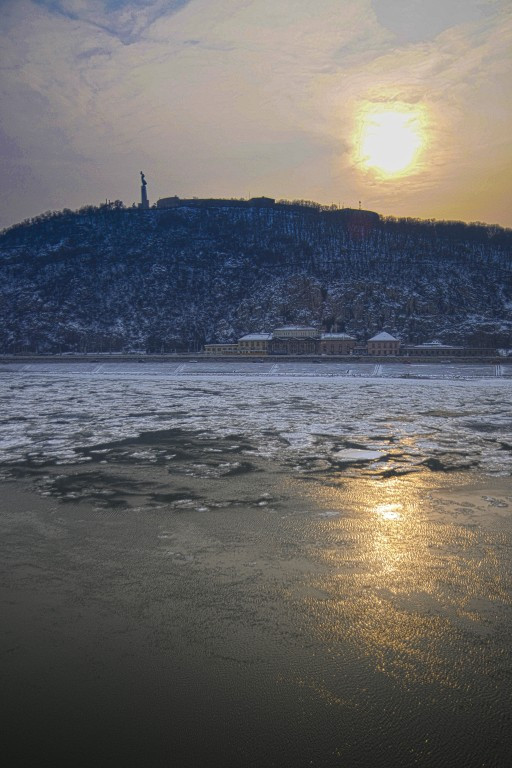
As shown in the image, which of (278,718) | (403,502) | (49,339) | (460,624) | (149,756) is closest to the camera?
(149,756)

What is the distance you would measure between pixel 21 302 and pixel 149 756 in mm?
140423

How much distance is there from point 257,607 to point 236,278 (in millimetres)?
136580

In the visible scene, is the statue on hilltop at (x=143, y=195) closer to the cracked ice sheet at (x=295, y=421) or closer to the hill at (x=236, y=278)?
the hill at (x=236, y=278)

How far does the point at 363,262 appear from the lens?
14112cm

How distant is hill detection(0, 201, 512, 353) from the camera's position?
389ft

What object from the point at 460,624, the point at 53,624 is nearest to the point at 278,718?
the point at 460,624

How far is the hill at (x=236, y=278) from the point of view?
119 metres

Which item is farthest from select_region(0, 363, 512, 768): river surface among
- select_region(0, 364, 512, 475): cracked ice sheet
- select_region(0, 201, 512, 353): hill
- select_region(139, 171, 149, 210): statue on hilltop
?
select_region(139, 171, 149, 210): statue on hilltop

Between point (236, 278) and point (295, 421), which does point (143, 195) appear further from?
point (295, 421)

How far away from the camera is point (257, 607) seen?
7.72 metres

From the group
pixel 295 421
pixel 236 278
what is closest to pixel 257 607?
pixel 295 421

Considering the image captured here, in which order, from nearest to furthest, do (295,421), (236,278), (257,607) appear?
(257,607)
(295,421)
(236,278)

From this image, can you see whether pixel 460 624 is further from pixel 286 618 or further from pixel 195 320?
pixel 195 320

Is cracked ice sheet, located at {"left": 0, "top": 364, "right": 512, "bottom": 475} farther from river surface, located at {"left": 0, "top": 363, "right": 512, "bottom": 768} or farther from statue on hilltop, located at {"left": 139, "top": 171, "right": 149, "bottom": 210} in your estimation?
statue on hilltop, located at {"left": 139, "top": 171, "right": 149, "bottom": 210}
